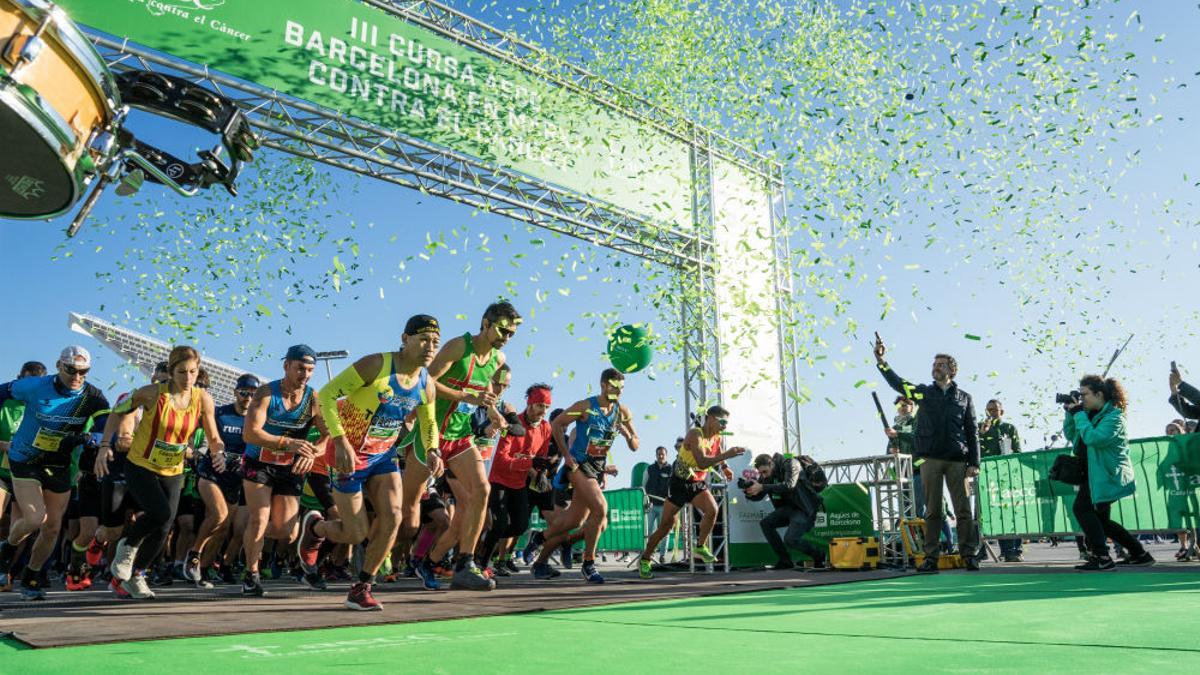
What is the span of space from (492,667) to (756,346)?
1346cm

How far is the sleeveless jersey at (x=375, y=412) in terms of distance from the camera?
5.58 meters

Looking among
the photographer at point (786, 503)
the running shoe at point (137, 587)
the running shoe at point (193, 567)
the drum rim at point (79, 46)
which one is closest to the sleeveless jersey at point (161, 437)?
the running shoe at point (137, 587)

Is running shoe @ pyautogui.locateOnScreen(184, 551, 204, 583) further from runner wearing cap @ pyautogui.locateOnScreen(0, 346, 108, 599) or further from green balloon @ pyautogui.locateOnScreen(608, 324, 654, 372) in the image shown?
green balloon @ pyautogui.locateOnScreen(608, 324, 654, 372)

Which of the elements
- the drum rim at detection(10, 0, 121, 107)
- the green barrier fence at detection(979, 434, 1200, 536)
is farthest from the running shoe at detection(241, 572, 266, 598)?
the green barrier fence at detection(979, 434, 1200, 536)

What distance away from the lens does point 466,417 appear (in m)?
7.04

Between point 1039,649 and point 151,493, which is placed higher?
point 151,493

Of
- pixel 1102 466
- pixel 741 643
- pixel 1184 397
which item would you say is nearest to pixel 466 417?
pixel 741 643

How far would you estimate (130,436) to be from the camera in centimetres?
661

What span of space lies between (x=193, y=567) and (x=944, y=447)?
7257 mm

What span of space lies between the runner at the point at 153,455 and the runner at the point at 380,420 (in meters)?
1.49

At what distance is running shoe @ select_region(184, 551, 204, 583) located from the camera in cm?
841

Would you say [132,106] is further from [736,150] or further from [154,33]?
[736,150]

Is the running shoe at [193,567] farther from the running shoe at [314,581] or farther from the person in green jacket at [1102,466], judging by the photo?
the person in green jacket at [1102,466]

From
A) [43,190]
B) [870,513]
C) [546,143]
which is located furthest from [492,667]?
[546,143]
